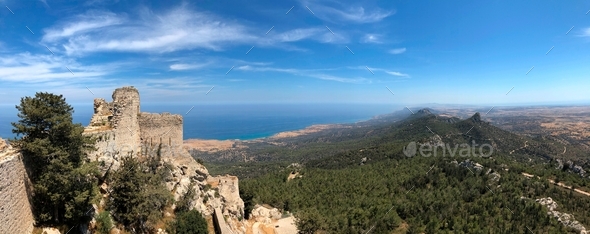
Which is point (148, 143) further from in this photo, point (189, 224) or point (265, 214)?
point (265, 214)

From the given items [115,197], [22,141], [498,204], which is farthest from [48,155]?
[498,204]

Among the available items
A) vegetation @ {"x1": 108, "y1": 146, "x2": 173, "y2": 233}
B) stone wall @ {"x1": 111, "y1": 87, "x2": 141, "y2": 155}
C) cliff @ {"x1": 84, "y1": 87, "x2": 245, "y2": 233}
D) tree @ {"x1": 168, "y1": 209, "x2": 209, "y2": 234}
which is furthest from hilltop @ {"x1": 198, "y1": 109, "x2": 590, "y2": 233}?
stone wall @ {"x1": 111, "y1": 87, "x2": 141, "y2": 155}

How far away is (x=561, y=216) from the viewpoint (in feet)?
97.2

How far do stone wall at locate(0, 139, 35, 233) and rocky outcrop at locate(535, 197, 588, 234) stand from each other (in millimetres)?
39938

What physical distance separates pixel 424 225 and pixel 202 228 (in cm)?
2303

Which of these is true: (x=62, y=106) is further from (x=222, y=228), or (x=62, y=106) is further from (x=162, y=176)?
(x=222, y=228)

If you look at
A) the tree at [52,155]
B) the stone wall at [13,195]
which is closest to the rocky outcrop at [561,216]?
the tree at [52,155]

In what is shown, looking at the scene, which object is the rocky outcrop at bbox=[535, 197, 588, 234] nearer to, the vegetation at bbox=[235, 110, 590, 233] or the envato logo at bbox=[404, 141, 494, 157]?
the vegetation at bbox=[235, 110, 590, 233]

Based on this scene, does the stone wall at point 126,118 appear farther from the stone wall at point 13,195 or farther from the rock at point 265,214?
the rock at point 265,214

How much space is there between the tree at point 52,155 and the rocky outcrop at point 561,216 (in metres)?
38.9

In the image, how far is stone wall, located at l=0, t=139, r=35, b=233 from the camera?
920 cm

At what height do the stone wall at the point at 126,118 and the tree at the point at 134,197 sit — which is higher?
the stone wall at the point at 126,118

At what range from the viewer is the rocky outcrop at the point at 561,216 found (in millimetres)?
28084

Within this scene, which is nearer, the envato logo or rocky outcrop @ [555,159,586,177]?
rocky outcrop @ [555,159,586,177]
